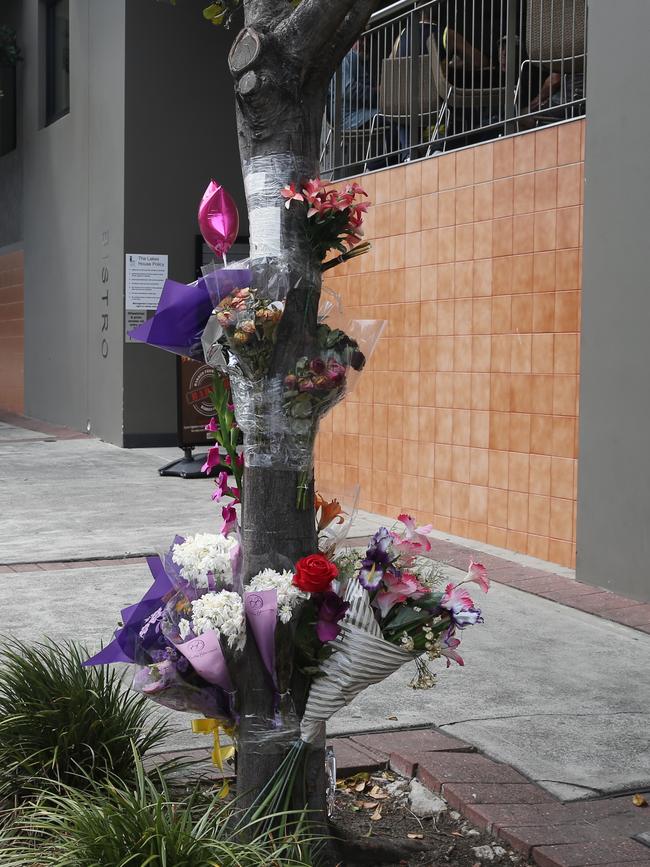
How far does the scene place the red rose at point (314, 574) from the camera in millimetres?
3240

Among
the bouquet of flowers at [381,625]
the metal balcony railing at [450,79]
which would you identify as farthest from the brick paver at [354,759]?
the metal balcony railing at [450,79]

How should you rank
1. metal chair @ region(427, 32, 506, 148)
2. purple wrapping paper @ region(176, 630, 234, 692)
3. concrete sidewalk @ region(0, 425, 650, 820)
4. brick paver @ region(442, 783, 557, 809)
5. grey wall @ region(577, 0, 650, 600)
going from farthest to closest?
metal chair @ region(427, 32, 506, 148), grey wall @ region(577, 0, 650, 600), concrete sidewalk @ region(0, 425, 650, 820), brick paver @ region(442, 783, 557, 809), purple wrapping paper @ region(176, 630, 234, 692)

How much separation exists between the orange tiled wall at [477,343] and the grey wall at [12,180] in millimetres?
11156

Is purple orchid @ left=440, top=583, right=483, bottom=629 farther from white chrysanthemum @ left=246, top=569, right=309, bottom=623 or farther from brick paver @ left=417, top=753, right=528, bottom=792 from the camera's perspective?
brick paver @ left=417, top=753, right=528, bottom=792

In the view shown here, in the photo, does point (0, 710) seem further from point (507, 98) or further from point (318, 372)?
point (507, 98)

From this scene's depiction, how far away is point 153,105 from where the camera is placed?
49.3ft

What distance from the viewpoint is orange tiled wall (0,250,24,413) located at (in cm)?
2031

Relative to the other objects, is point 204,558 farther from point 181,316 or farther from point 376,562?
point 181,316

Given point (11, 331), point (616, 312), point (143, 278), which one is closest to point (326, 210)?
point (616, 312)

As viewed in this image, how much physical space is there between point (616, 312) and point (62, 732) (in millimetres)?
4362

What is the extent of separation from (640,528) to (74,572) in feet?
11.5

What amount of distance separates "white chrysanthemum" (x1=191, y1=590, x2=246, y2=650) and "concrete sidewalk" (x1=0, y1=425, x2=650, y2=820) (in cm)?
47

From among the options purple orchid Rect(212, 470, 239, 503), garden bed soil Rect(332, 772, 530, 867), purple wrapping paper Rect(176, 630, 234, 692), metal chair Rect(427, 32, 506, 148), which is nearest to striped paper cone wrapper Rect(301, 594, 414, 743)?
purple wrapping paper Rect(176, 630, 234, 692)

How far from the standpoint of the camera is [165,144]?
15180 mm
